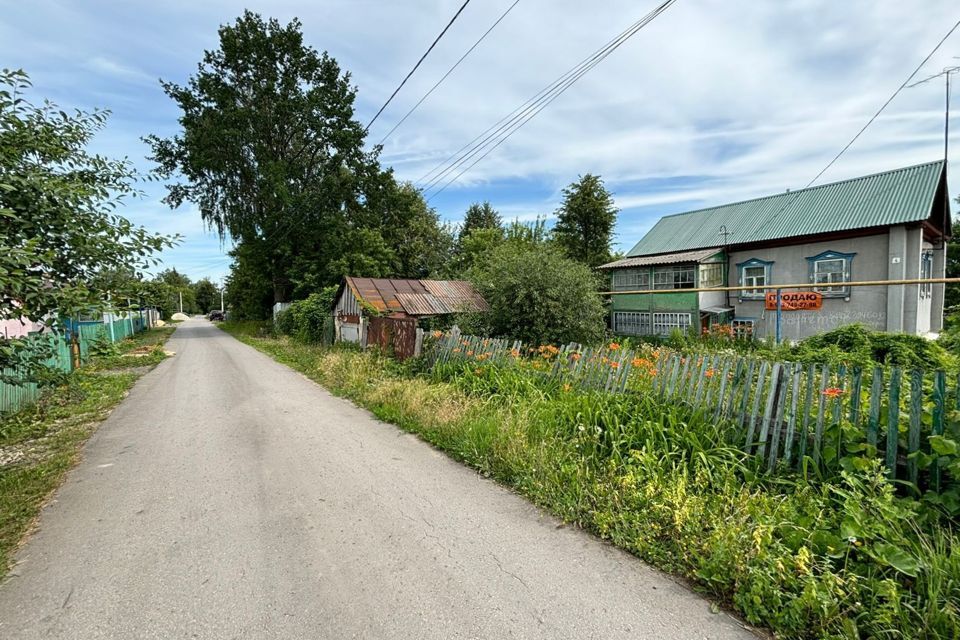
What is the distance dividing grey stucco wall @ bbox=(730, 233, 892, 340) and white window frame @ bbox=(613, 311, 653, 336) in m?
3.80

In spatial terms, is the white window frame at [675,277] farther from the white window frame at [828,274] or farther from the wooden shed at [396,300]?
the wooden shed at [396,300]

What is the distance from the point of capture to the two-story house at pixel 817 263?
14.8 meters

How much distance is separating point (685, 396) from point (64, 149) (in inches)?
258

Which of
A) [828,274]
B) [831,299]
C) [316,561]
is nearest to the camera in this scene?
[316,561]

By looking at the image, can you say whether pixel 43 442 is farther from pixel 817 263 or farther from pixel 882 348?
pixel 817 263

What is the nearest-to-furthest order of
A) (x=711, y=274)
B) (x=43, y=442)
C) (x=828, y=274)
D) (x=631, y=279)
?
(x=43, y=442), (x=828, y=274), (x=711, y=274), (x=631, y=279)

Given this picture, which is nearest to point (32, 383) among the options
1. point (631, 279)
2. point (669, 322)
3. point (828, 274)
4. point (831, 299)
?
point (669, 322)

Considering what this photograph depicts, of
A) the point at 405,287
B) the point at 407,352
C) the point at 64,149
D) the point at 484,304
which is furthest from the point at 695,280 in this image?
the point at 64,149

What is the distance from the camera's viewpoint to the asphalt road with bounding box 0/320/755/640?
2299 millimetres

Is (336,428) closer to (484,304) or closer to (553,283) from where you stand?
(553,283)

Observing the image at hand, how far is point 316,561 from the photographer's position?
2.85m

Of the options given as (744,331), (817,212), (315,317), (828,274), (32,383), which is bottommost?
(744,331)

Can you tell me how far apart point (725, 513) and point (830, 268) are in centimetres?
1840

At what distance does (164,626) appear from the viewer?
2.27 metres
